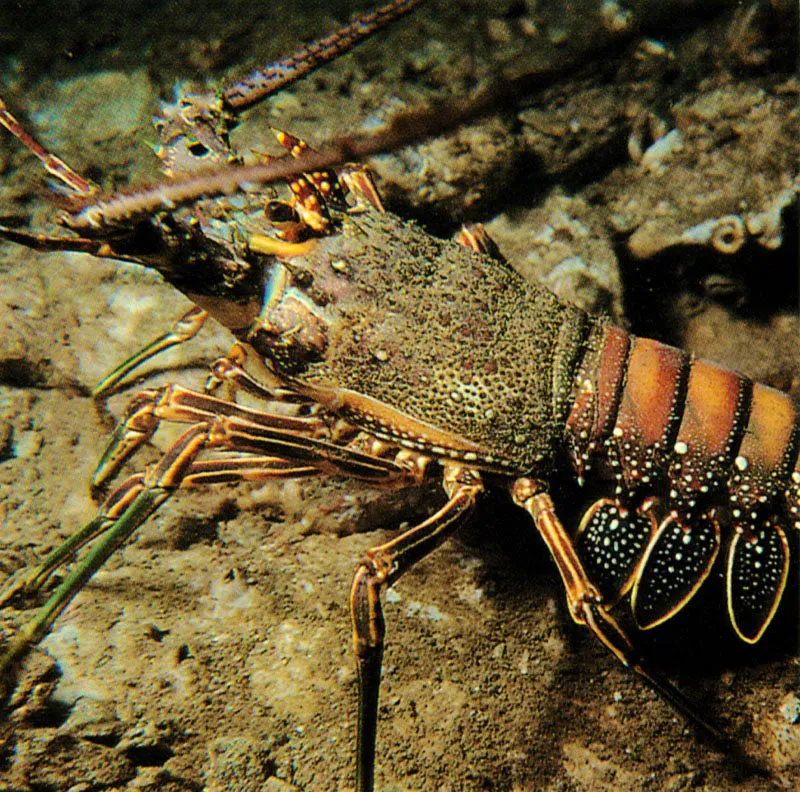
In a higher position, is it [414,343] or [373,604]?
[414,343]

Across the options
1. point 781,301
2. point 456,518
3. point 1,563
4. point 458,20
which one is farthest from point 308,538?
point 458,20

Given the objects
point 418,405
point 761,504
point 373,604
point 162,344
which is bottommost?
point 373,604

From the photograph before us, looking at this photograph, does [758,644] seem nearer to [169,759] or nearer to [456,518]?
[456,518]

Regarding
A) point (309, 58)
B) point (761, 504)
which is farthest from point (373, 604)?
point (309, 58)

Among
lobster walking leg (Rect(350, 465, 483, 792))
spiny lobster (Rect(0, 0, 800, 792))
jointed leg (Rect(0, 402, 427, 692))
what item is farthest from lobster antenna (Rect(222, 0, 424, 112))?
lobster walking leg (Rect(350, 465, 483, 792))

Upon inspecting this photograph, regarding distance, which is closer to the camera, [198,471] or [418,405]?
[198,471]

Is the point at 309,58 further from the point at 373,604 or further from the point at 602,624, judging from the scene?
the point at 602,624
